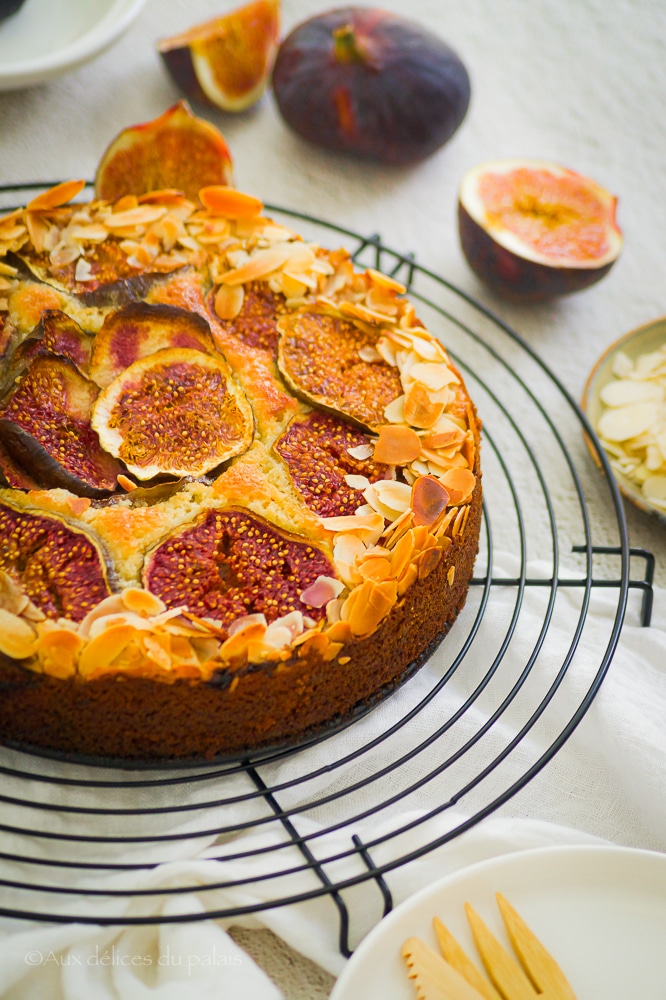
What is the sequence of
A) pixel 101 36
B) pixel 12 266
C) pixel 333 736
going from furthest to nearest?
pixel 101 36 → pixel 12 266 → pixel 333 736

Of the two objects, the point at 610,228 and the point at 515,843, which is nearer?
the point at 515,843

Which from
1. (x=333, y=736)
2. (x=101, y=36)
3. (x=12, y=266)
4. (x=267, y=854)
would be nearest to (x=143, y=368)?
(x=12, y=266)

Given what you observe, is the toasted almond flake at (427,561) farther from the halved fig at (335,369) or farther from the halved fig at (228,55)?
the halved fig at (228,55)

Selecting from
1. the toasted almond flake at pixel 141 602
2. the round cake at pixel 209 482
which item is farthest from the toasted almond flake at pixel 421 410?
the toasted almond flake at pixel 141 602

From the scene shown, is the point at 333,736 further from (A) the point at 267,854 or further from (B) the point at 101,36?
(B) the point at 101,36

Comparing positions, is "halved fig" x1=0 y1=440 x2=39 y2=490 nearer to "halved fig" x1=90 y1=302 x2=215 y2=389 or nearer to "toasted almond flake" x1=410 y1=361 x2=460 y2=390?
"halved fig" x1=90 y1=302 x2=215 y2=389
